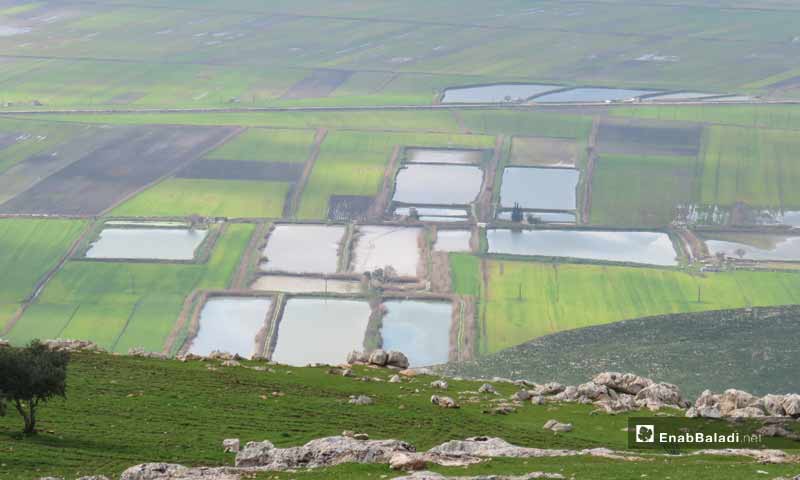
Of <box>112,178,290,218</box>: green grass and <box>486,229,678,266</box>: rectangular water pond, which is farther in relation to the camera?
<box>112,178,290,218</box>: green grass

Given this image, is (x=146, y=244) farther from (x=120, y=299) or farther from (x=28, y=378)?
(x=28, y=378)

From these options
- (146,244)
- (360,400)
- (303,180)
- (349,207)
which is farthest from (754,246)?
(360,400)

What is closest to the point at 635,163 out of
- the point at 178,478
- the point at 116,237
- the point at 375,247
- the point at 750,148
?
the point at 750,148

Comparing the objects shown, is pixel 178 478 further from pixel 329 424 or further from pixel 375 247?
pixel 375 247

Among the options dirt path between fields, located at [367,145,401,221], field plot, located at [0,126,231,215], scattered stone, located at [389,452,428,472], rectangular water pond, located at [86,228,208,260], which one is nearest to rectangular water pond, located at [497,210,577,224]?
dirt path between fields, located at [367,145,401,221]

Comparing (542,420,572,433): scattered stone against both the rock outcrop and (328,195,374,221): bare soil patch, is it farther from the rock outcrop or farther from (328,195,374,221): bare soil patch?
(328,195,374,221): bare soil patch
